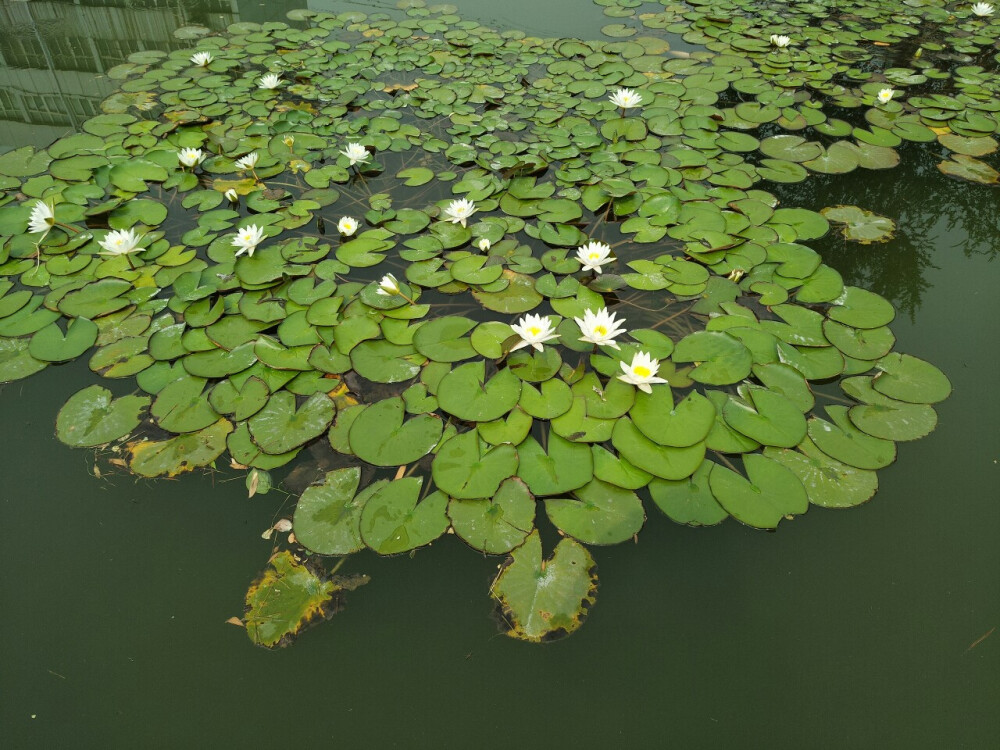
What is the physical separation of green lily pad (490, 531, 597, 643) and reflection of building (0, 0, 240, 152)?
4542 millimetres

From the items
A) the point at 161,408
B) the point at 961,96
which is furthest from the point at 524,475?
the point at 961,96

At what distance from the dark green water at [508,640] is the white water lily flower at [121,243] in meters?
1.10

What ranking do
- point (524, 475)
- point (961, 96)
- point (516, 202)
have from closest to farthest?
point (524, 475), point (516, 202), point (961, 96)

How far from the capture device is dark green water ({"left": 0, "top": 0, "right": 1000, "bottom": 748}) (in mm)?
1571

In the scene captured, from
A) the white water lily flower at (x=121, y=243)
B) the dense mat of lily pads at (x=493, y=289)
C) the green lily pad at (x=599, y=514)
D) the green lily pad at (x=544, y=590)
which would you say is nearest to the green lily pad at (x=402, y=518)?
the dense mat of lily pads at (x=493, y=289)

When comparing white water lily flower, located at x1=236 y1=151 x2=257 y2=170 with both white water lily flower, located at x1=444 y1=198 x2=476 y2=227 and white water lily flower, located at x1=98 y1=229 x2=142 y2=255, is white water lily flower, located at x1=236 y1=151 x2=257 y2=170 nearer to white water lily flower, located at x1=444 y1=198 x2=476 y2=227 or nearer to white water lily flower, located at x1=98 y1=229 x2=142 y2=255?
white water lily flower, located at x1=98 y1=229 x2=142 y2=255

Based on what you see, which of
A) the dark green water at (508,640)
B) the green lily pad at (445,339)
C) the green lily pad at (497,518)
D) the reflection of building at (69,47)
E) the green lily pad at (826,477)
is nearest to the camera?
the dark green water at (508,640)

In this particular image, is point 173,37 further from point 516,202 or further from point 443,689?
point 443,689

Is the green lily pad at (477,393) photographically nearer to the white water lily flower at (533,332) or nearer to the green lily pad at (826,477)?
the white water lily flower at (533,332)

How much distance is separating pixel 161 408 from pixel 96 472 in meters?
0.34

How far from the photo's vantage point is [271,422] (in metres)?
2.19

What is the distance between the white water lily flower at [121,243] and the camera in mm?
2797

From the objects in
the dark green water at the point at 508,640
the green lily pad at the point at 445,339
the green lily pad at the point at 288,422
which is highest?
the green lily pad at the point at 445,339

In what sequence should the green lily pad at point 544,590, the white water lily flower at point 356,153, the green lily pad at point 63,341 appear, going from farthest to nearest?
the white water lily flower at point 356,153 → the green lily pad at point 63,341 → the green lily pad at point 544,590
